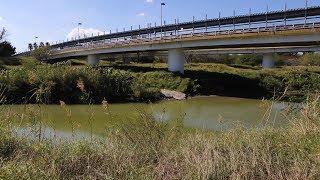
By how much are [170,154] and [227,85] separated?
44617 mm

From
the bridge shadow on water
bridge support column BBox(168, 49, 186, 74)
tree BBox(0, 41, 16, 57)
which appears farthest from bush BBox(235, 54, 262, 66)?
tree BBox(0, 41, 16, 57)

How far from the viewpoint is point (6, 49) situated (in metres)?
100

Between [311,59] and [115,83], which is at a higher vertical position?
[115,83]

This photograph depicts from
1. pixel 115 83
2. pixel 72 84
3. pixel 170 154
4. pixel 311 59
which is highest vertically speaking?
pixel 170 154

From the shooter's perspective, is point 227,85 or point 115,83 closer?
point 115,83

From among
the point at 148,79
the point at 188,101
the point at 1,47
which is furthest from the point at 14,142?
the point at 1,47

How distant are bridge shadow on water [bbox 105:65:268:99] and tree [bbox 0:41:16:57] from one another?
54.6m

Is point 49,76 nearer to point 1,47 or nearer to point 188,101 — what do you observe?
point 188,101

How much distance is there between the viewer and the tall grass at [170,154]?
7227 mm

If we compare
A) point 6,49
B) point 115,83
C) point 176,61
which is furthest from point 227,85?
point 6,49

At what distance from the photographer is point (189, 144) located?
8680mm

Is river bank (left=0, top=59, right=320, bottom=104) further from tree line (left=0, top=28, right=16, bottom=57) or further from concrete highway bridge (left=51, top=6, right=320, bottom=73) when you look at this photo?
tree line (left=0, top=28, right=16, bottom=57)

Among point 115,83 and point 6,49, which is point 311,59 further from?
point 6,49

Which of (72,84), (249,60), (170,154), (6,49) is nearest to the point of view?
(170,154)
